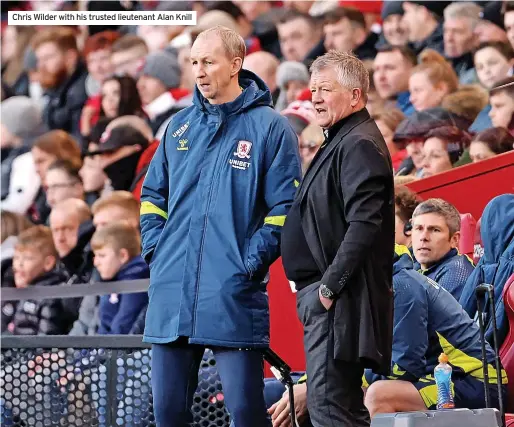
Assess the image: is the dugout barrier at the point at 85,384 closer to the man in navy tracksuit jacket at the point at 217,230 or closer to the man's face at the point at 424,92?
the man in navy tracksuit jacket at the point at 217,230

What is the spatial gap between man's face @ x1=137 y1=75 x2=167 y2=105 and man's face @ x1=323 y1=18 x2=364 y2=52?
1.53 m

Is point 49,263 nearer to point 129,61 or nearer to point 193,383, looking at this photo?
point 129,61

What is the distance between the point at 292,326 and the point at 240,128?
1.53 m

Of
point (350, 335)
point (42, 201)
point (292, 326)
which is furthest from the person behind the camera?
point (42, 201)

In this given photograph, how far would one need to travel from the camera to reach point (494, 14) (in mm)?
6023

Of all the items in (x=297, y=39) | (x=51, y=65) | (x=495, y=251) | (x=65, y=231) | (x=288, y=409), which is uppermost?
(x=51, y=65)

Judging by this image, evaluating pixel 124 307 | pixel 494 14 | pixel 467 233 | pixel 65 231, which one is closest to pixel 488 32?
pixel 494 14

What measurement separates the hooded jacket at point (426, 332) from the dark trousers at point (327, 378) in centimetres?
67

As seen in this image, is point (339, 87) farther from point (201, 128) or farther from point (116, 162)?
point (116, 162)

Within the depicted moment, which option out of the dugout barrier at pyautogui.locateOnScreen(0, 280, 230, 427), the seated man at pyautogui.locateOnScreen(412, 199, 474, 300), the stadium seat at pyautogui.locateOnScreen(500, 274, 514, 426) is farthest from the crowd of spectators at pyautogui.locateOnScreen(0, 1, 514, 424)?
the dugout barrier at pyautogui.locateOnScreen(0, 280, 230, 427)

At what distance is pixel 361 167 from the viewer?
9.36 ft

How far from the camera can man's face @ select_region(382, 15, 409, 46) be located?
21.1 ft

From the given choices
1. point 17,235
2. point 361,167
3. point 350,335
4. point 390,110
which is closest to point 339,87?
point 361,167

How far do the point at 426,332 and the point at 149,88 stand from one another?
15.4 feet
